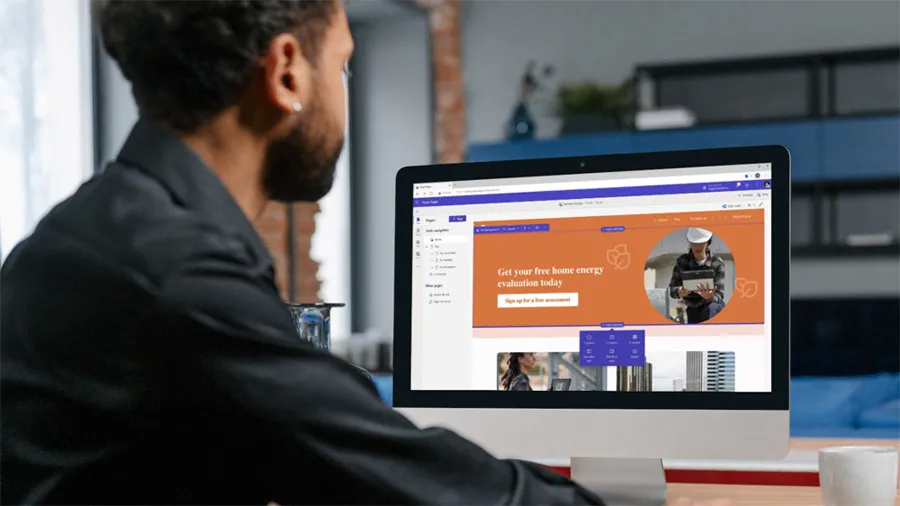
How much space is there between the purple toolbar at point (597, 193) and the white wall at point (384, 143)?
468 centimetres

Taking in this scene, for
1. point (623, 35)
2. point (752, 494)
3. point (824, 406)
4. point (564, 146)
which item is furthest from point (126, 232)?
point (623, 35)

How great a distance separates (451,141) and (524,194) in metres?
4.78

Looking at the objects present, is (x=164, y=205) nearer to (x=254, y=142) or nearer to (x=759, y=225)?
(x=254, y=142)

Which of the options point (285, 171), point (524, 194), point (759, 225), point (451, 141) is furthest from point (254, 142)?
point (451, 141)

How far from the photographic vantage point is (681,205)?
1185mm

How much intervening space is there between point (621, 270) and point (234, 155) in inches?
21.8

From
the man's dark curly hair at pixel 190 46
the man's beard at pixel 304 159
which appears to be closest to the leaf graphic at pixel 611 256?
the man's beard at pixel 304 159

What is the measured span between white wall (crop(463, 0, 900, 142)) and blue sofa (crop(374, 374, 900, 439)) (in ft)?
11.2

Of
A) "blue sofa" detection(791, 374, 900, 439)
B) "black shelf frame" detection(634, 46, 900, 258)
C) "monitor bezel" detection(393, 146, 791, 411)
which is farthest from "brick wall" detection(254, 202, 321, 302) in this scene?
"monitor bezel" detection(393, 146, 791, 411)

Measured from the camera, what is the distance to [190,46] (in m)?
0.74

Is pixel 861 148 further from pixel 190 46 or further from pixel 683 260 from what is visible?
pixel 190 46

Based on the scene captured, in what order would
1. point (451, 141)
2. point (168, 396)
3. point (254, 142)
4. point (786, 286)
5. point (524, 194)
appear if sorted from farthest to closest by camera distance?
point (451, 141) → point (524, 194) → point (786, 286) → point (254, 142) → point (168, 396)

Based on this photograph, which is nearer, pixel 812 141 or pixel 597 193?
pixel 597 193

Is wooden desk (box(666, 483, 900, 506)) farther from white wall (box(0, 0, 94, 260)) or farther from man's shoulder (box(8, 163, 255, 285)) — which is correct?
white wall (box(0, 0, 94, 260))
